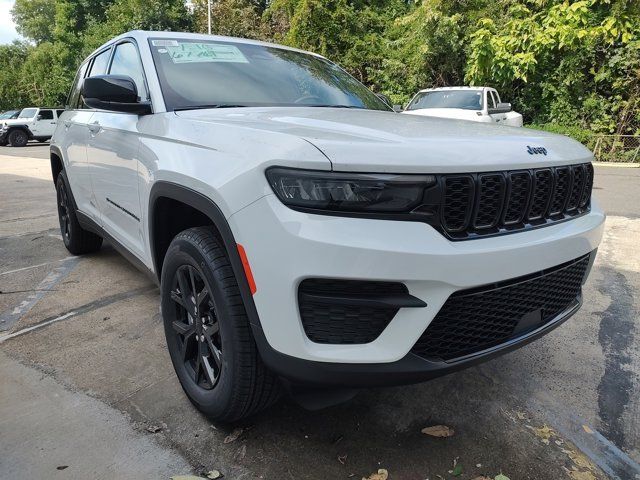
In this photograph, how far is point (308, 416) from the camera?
2.26m

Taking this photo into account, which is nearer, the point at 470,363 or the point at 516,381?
the point at 470,363

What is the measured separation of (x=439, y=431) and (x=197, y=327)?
115cm

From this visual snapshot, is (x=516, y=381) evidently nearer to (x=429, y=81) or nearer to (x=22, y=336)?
(x=22, y=336)

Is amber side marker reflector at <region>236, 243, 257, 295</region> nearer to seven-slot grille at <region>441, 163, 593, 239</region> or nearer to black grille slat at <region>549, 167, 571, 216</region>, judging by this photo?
seven-slot grille at <region>441, 163, 593, 239</region>

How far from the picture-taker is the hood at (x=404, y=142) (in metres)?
1.57

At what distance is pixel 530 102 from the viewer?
1602 centimetres

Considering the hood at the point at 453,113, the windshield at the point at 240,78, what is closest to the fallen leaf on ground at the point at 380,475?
the windshield at the point at 240,78

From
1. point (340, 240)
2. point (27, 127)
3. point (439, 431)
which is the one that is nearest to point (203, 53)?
point (340, 240)

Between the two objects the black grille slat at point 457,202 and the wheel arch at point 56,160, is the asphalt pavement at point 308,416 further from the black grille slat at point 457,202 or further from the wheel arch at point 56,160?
the wheel arch at point 56,160

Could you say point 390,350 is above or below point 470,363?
above

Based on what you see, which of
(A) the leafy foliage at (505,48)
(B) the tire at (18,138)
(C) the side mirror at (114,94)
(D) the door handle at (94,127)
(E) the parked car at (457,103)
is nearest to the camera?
(C) the side mirror at (114,94)

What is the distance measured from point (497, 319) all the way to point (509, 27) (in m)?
15.4

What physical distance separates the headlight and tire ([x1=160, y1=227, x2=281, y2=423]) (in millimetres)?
457

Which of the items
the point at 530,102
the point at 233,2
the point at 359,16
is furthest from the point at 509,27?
the point at 233,2
